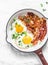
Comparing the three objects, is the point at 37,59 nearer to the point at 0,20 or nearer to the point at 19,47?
the point at 19,47

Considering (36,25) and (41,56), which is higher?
(36,25)

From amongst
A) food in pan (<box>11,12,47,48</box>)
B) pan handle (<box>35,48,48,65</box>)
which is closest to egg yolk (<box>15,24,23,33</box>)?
food in pan (<box>11,12,47,48</box>)

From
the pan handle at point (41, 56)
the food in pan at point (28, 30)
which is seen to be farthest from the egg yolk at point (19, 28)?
the pan handle at point (41, 56)

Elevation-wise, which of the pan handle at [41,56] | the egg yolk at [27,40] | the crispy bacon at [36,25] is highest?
the crispy bacon at [36,25]

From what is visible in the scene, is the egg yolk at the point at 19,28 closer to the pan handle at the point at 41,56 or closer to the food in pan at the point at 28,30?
the food in pan at the point at 28,30

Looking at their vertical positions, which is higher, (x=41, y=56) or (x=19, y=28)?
(x=19, y=28)

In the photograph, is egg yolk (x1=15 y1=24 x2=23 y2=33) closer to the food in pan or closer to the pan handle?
the food in pan
